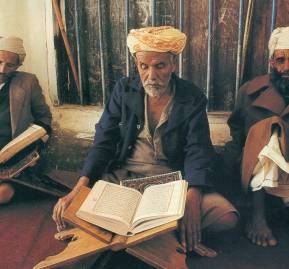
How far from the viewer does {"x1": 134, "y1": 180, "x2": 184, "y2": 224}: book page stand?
2046 mm

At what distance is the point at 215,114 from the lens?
143 inches

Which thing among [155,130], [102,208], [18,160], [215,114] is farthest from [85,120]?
[102,208]

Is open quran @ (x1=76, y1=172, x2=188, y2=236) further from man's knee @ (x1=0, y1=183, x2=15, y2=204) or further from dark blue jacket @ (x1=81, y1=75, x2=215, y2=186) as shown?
man's knee @ (x1=0, y1=183, x2=15, y2=204)

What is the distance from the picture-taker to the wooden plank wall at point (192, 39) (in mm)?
3416

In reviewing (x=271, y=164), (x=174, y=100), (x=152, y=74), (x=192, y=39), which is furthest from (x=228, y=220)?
(x=192, y=39)

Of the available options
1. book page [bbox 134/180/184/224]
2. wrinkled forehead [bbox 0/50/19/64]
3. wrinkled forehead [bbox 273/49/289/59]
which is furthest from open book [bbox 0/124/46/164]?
wrinkled forehead [bbox 273/49/289/59]

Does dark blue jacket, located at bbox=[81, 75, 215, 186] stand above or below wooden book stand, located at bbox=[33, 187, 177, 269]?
above

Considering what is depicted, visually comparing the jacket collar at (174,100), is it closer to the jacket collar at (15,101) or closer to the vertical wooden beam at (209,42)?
the vertical wooden beam at (209,42)

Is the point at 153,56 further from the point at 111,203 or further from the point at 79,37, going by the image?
the point at 79,37

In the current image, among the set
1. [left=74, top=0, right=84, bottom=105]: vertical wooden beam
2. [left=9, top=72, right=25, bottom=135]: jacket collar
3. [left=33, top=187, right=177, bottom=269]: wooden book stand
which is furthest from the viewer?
[left=74, top=0, right=84, bottom=105]: vertical wooden beam

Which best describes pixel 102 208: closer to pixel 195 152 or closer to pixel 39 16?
pixel 195 152

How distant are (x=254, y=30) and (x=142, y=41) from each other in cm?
125

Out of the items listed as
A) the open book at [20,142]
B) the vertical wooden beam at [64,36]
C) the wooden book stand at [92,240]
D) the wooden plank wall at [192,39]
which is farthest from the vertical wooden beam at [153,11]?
the wooden book stand at [92,240]

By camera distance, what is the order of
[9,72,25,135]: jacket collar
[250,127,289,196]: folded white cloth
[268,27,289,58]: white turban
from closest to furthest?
[250,127,289,196]: folded white cloth
[268,27,289,58]: white turban
[9,72,25,135]: jacket collar
